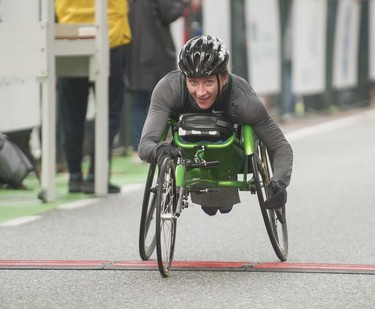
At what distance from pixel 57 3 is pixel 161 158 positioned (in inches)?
173

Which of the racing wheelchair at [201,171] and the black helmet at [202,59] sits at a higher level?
the black helmet at [202,59]

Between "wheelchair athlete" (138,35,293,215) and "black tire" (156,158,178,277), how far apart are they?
0.50 ft

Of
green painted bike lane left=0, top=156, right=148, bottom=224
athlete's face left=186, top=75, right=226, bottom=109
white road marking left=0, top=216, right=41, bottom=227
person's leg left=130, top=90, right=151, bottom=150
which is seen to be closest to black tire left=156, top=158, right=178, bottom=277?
athlete's face left=186, top=75, right=226, bottom=109

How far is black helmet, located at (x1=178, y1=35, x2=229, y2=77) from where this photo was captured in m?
7.00

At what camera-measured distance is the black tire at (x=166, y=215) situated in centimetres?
659

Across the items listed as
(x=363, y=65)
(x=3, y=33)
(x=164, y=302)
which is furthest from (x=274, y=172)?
(x=363, y=65)

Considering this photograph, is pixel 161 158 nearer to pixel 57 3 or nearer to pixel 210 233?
pixel 210 233

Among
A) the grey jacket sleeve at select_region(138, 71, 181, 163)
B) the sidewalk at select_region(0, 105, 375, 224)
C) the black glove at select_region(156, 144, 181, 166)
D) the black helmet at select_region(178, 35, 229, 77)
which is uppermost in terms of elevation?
the black helmet at select_region(178, 35, 229, 77)

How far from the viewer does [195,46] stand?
7137 mm

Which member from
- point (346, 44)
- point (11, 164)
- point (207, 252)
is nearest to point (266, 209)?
point (207, 252)

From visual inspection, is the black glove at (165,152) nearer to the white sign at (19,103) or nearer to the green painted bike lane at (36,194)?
the green painted bike lane at (36,194)

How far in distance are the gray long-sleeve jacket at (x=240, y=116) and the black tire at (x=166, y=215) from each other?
0.25 m

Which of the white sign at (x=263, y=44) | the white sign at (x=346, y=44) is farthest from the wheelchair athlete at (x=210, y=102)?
the white sign at (x=346, y=44)

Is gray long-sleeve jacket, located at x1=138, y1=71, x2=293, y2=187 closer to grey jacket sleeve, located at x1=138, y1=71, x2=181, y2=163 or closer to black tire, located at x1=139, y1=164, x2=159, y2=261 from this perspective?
grey jacket sleeve, located at x1=138, y1=71, x2=181, y2=163
